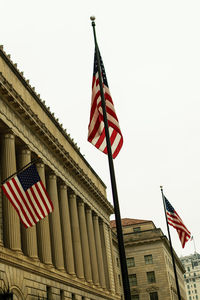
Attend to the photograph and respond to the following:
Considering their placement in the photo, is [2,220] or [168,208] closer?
[2,220]

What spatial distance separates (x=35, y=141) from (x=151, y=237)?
178 feet

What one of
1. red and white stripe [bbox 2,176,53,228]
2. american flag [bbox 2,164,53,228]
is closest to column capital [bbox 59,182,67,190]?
red and white stripe [bbox 2,176,53,228]

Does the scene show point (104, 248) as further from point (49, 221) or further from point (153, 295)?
point (153, 295)

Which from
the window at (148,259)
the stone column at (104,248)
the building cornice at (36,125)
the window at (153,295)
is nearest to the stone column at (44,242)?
the building cornice at (36,125)

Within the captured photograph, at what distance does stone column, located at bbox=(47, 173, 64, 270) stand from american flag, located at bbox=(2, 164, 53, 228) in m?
17.3

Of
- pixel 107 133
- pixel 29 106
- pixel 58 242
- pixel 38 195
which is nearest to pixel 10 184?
pixel 38 195

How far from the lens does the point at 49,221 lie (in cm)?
4053

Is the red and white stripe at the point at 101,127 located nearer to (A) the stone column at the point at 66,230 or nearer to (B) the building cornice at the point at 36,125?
(B) the building cornice at the point at 36,125

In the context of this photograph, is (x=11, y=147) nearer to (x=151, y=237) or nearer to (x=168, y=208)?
(x=168, y=208)

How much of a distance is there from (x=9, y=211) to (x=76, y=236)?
1730 centimetres

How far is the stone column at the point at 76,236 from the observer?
148 feet

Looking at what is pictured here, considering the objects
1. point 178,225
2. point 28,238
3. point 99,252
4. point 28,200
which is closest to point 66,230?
point 178,225

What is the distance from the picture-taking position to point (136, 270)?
84.4 m

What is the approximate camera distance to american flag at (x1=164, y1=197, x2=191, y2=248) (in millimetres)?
38344
